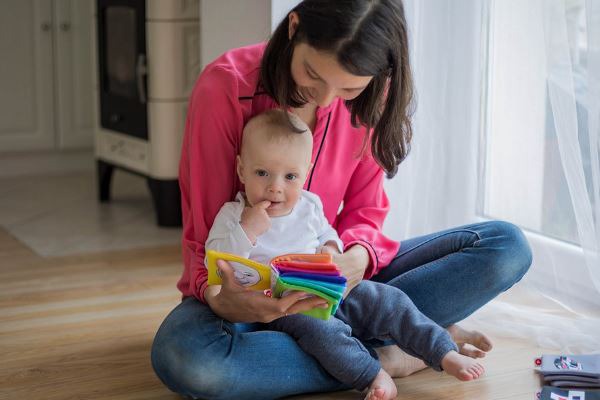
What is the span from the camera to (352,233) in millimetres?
1870

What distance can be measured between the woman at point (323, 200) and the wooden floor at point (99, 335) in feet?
0.32

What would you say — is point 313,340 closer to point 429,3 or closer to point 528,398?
point 528,398

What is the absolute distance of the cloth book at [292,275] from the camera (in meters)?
1.56

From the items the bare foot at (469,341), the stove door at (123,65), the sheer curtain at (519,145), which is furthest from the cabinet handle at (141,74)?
the bare foot at (469,341)

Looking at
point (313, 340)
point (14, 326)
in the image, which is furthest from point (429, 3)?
point (14, 326)

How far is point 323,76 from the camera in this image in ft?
5.03

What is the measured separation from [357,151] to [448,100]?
23.2 inches

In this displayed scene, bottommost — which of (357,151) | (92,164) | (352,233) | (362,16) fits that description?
(92,164)

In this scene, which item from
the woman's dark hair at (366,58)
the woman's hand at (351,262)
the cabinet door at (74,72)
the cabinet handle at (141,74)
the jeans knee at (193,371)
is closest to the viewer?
the woman's dark hair at (366,58)

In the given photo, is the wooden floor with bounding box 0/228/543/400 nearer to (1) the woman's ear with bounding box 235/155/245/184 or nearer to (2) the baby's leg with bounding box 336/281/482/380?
(2) the baby's leg with bounding box 336/281/482/380

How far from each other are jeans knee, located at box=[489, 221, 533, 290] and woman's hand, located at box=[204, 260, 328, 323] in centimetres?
43

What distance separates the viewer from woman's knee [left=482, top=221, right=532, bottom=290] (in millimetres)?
1854

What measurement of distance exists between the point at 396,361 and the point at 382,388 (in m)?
0.17

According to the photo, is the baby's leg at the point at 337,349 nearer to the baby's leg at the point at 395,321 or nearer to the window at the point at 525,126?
the baby's leg at the point at 395,321
